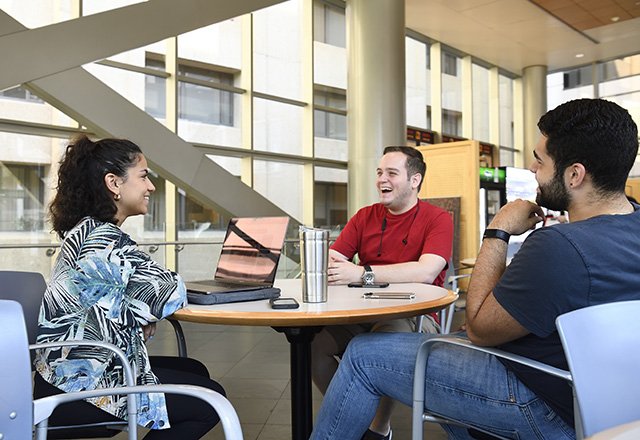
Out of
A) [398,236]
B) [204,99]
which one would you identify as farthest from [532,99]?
[398,236]

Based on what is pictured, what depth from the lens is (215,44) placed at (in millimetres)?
7590

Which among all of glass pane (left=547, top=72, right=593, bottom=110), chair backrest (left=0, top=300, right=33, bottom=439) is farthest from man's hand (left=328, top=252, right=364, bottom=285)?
glass pane (left=547, top=72, right=593, bottom=110)

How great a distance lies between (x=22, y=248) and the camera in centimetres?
507

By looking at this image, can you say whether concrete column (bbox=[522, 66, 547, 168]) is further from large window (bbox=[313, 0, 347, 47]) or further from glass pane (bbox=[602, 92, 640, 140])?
large window (bbox=[313, 0, 347, 47])

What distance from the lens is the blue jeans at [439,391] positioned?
1.24 metres

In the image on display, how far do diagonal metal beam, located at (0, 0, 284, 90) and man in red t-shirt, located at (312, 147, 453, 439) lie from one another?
106 inches

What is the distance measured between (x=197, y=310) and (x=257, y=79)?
7029 millimetres

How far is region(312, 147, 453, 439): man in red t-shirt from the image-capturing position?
209 centimetres

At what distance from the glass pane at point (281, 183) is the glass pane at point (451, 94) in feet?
12.3

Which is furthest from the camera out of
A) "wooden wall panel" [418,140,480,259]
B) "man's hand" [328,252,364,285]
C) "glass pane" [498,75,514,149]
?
"glass pane" [498,75,514,149]

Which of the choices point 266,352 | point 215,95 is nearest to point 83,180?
point 266,352

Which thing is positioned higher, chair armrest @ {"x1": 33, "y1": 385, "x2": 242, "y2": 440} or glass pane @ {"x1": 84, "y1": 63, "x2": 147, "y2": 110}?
glass pane @ {"x1": 84, "y1": 63, "x2": 147, "y2": 110}

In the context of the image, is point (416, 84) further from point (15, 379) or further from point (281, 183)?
point (15, 379)

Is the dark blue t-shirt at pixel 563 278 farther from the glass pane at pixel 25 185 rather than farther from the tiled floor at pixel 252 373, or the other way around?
the glass pane at pixel 25 185
